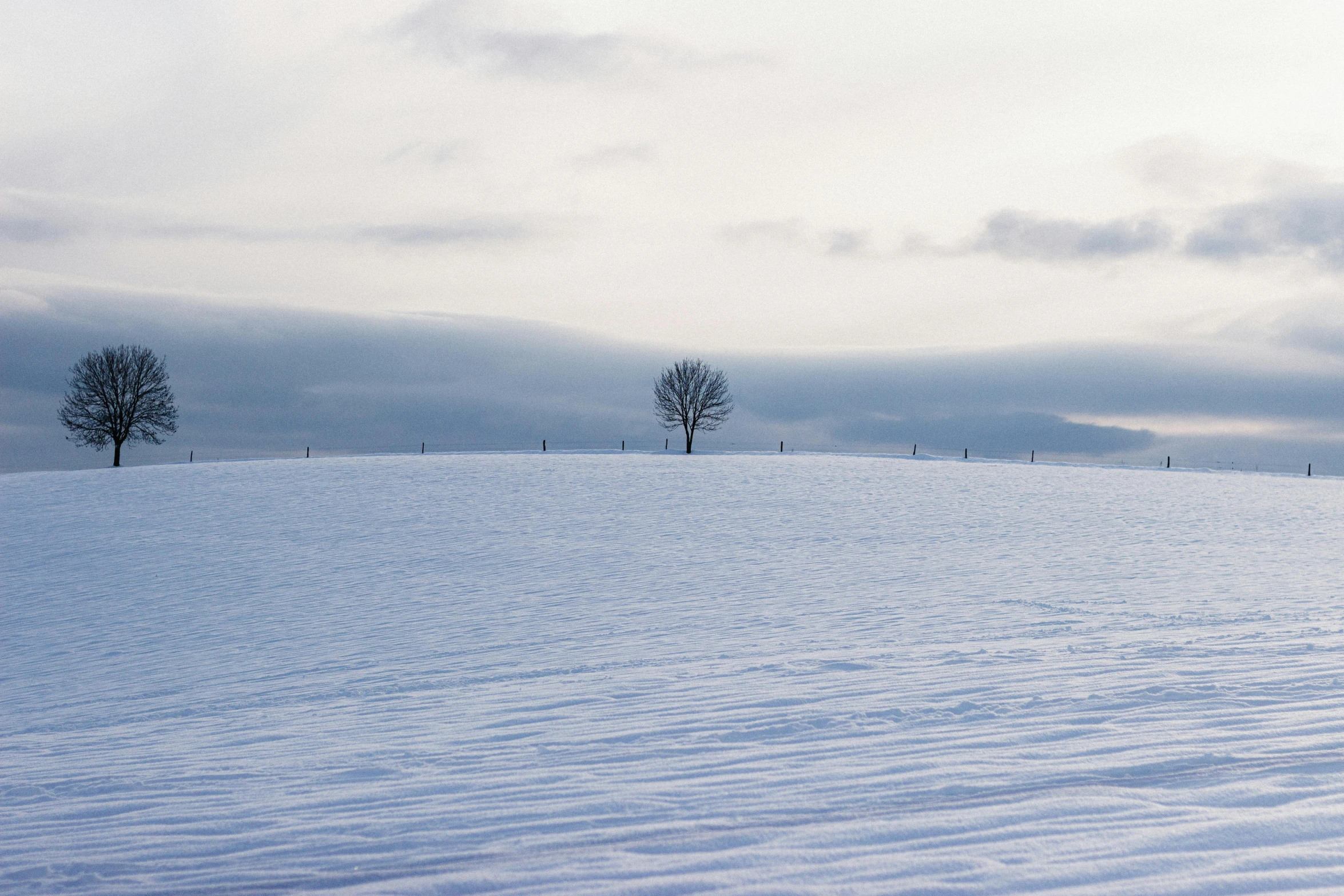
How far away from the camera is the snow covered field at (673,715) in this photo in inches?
176

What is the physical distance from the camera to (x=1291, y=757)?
18.2 ft

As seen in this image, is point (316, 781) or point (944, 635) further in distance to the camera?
point (944, 635)

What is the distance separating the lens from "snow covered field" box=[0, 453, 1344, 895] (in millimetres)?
4465

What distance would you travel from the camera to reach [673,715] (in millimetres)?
7133

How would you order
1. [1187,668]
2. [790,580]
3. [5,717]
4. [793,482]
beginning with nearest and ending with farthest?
1. [1187,668]
2. [5,717]
3. [790,580]
4. [793,482]

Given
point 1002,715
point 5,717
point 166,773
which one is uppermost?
point 1002,715

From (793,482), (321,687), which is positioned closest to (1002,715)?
(321,687)

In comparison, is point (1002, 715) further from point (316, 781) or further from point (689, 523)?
point (689, 523)

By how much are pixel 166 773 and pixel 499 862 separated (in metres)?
3.28

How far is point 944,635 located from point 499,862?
736cm

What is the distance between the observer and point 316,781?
6004 mm

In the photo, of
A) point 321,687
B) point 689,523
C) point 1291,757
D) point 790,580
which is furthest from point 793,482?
point 1291,757

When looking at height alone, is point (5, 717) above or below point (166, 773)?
below

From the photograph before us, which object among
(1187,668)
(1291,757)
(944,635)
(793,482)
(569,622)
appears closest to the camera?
(1291,757)
